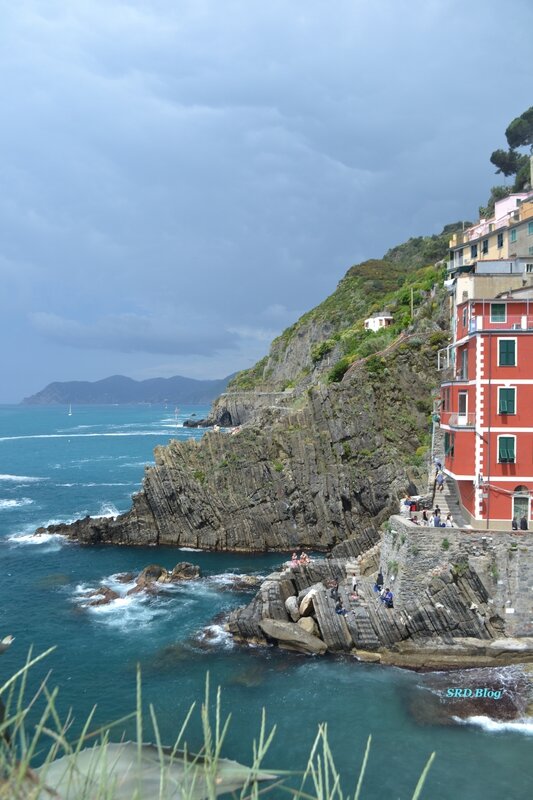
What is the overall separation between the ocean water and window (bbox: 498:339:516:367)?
49.9 ft

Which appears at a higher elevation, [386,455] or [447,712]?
[386,455]

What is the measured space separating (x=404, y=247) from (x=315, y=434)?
112 m

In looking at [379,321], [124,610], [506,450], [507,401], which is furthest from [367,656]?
[379,321]

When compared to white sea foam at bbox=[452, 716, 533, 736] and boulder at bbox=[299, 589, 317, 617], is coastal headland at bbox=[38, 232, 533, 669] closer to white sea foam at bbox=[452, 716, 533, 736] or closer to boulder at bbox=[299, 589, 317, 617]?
boulder at bbox=[299, 589, 317, 617]

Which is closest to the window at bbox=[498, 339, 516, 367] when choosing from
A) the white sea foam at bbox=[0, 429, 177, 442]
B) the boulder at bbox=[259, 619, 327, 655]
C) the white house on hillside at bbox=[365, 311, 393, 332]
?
the boulder at bbox=[259, 619, 327, 655]

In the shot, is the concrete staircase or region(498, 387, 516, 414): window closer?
region(498, 387, 516, 414): window

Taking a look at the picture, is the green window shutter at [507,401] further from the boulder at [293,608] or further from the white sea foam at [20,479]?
the white sea foam at [20,479]

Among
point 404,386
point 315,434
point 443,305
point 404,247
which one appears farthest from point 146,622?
point 404,247

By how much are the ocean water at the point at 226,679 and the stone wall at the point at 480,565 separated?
482cm

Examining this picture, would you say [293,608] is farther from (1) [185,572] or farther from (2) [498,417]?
Result: (2) [498,417]

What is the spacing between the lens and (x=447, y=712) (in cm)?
2425

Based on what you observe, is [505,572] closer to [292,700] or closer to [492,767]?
[492,767]

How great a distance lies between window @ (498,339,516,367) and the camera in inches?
1208

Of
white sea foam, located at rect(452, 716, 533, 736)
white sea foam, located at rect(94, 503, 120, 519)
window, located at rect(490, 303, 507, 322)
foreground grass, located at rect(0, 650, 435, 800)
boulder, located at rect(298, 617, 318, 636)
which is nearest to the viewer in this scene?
foreground grass, located at rect(0, 650, 435, 800)
